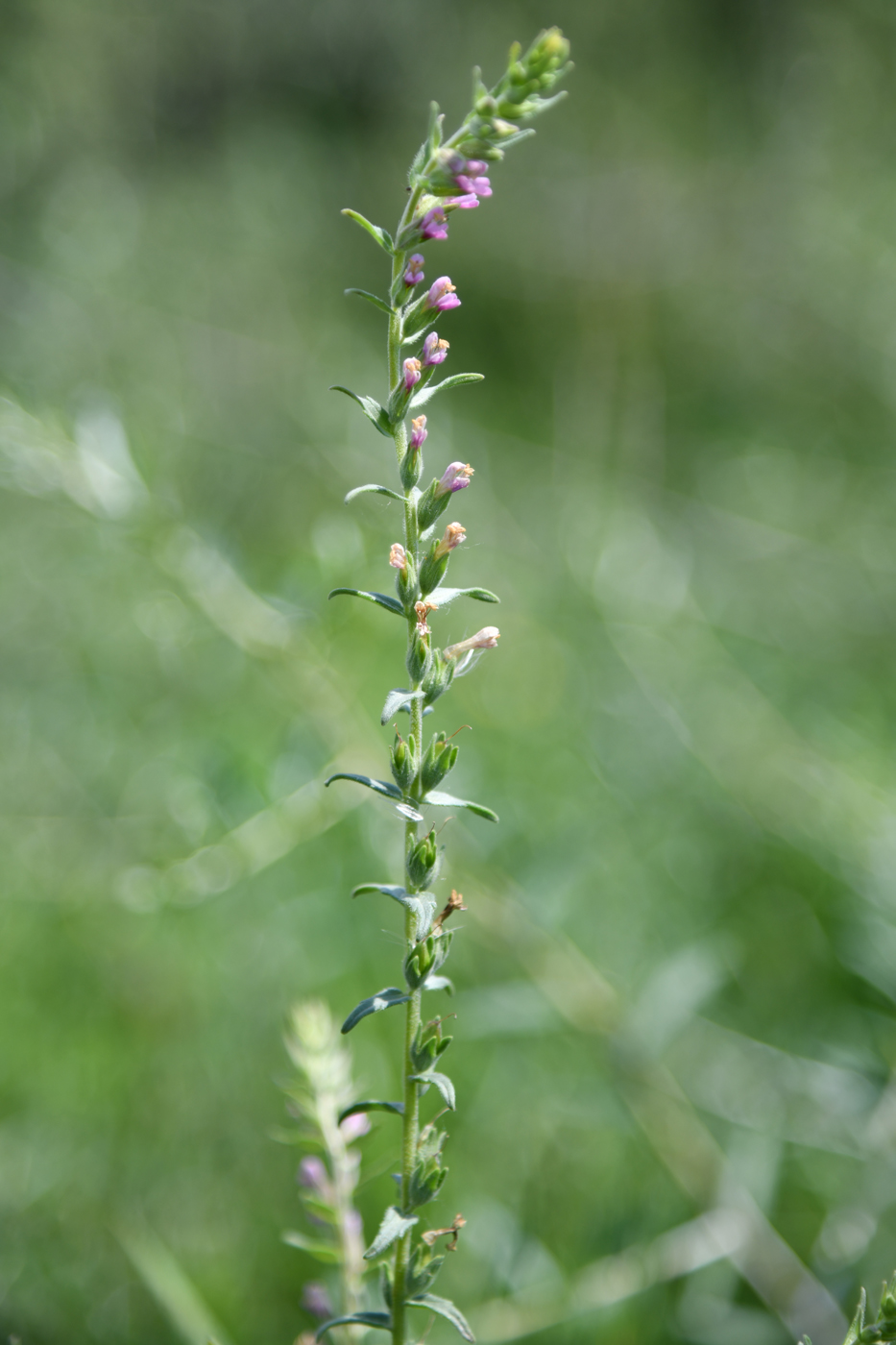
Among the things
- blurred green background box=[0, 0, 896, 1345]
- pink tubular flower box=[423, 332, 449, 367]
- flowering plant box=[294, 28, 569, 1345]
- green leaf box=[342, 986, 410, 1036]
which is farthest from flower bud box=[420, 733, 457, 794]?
blurred green background box=[0, 0, 896, 1345]

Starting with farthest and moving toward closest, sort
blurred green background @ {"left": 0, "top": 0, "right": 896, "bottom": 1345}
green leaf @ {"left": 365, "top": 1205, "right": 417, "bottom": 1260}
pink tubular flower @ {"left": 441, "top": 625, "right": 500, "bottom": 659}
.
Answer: blurred green background @ {"left": 0, "top": 0, "right": 896, "bottom": 1345}, pink tubular flower @ {"left": 441, "top": 625, "right": 500, "bottom": 659}, green leaf @ {"left": 365, "top": 1205, "right": 417, "bottom": 1260}

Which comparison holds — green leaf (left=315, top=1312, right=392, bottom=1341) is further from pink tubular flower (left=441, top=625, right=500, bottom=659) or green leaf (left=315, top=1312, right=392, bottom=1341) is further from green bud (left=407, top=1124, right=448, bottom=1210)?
pink tubular flower (left=441, top=625, right=500, bottom=659)

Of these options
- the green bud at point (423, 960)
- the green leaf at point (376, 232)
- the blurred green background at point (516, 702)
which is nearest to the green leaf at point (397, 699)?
the green bud at point (423, 960)

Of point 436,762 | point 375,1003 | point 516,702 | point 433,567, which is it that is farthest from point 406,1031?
point 516,702

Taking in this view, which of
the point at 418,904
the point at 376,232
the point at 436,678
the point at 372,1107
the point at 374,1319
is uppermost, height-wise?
the point at 376,232

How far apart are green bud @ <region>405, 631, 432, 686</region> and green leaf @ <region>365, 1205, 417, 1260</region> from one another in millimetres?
263

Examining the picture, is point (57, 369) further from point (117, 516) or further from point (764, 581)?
point (764, 581)

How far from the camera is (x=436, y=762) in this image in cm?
50

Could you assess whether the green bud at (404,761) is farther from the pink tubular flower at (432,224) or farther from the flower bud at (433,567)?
the pink tubular flower at (432,224)

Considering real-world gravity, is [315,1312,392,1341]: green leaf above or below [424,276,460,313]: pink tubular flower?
below

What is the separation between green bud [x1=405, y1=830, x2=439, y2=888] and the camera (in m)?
0.49

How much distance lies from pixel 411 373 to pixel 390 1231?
43 cm

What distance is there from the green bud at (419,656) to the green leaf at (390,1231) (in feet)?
0.86

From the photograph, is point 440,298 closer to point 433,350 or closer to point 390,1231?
point 433,350
